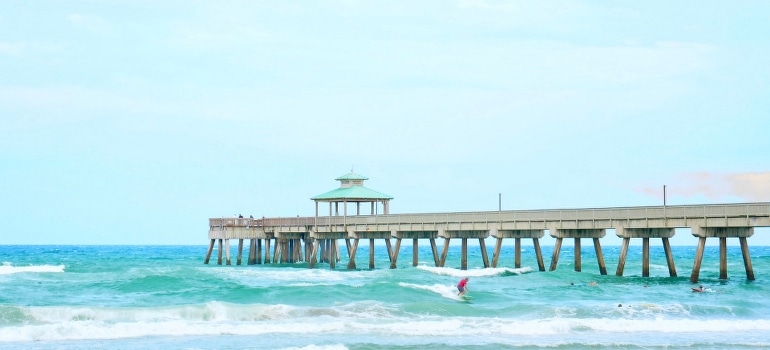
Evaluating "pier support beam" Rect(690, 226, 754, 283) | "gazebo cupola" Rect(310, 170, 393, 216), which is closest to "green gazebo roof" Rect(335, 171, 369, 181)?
"gazebo cupola" Rect(310, 170, 393, 216)

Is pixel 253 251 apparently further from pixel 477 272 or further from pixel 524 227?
pixel 524 227

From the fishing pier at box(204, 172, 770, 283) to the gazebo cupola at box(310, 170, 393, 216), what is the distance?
58 mm

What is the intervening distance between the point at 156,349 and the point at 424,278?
2455 cm

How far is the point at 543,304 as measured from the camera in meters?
38.7

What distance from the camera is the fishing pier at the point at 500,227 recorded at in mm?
43406

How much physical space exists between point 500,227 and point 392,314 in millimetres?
16548

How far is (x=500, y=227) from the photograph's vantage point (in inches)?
2030

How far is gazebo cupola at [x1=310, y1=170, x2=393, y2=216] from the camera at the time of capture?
62375mm

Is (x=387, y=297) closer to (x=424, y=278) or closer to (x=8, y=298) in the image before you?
(x=424, y=278)

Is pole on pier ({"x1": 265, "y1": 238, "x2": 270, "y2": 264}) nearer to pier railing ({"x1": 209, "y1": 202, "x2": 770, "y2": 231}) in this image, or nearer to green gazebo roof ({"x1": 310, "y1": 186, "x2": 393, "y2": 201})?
pier railing ({"x1": 209, "y1": 202, "x2": 770, "y2": 231})

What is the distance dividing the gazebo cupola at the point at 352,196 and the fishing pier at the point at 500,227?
58 millimetres

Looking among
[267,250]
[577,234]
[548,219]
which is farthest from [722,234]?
[267,250]

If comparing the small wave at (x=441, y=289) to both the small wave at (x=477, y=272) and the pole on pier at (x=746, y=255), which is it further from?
the pole on pier at (x=746, y=255)

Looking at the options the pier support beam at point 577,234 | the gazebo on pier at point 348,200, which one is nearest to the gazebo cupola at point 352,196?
the gazebo on pier at point 348,200
